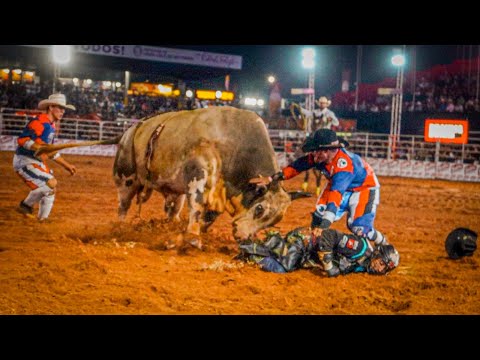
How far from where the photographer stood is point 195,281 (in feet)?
15.6

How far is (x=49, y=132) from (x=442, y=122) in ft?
59.9

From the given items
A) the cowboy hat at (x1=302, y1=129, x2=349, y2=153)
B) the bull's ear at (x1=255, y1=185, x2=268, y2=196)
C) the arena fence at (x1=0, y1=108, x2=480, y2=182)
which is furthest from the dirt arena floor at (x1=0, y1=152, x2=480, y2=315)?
the arena fence at (x1=0, y1=108, x2=480, y2=182)

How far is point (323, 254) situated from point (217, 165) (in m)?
1.60

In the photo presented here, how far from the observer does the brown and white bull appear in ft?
19.0

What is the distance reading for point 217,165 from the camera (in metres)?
6.00

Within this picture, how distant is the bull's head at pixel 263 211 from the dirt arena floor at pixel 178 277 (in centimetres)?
37

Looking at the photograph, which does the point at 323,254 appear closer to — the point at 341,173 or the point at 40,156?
the point at 341,173

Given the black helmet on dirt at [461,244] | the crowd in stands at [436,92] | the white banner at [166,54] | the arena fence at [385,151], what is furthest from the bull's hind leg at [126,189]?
the crowd in stands at [436,92]

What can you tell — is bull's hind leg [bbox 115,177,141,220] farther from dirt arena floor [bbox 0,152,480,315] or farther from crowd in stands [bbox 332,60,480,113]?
crowd in stands [bbox 332,60,480,113]

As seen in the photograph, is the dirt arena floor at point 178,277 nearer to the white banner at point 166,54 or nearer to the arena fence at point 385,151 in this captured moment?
the arena fence at point 385,151

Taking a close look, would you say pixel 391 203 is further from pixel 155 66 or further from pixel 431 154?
pixel 155 66

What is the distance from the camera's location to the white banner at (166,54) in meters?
26.9

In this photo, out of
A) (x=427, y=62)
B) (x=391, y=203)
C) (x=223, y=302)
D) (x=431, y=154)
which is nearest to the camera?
(x=223, y=302)

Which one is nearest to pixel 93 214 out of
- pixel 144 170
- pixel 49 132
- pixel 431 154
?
pixel 49 132
